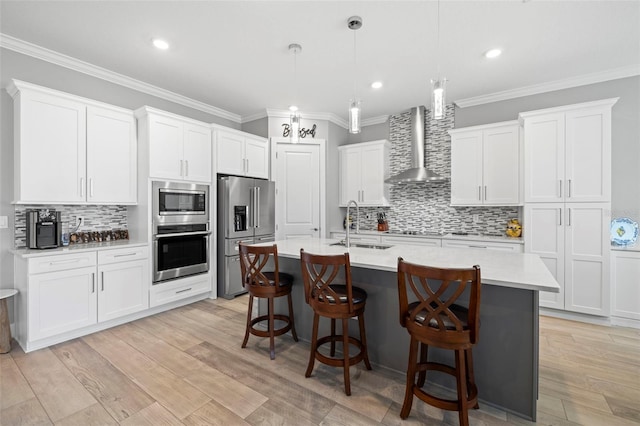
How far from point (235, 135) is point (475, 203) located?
143 inches

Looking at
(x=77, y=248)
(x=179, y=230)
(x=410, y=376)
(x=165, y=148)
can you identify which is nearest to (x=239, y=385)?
(x=410, y=376)

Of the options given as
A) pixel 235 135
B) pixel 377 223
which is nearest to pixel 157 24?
pixel 235 135

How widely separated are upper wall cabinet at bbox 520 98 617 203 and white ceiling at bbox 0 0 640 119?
564 mm

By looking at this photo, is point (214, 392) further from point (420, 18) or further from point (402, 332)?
point (420, 18)

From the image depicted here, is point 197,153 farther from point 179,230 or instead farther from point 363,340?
point 363,340

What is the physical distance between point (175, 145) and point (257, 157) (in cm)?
131

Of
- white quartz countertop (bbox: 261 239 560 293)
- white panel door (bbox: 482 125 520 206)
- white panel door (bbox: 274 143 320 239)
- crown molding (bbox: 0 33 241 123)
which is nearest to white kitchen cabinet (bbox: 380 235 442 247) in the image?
white panel door (bbox: 482 125 520 206)

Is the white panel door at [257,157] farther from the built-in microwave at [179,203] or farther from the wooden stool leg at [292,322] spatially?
the wooden stool leg at [292,322]

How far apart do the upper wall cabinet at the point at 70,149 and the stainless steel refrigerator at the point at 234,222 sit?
1.12 m

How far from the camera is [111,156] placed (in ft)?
11.0

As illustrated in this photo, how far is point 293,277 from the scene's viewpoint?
279 centimetres

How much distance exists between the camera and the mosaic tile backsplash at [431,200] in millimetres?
4359

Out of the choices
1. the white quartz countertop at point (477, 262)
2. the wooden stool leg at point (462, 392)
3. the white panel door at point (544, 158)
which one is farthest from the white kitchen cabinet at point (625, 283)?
the wooden stool leg at point (462, 392)

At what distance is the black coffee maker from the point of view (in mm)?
2781
